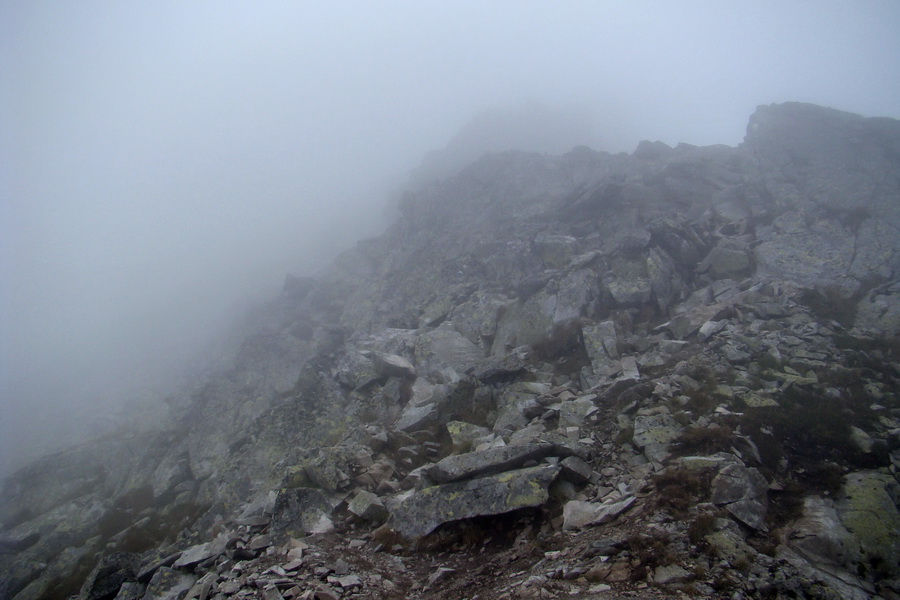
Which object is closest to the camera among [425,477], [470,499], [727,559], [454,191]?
[727,559]

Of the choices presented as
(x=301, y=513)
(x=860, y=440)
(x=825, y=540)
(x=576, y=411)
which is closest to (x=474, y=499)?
(x=576, y=411)

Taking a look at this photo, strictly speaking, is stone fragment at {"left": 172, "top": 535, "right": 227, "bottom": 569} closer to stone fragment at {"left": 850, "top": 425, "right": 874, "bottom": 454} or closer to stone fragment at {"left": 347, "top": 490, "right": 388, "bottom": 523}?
stone fragment at {"left": 347, "top": 490, "right": 388, "bottom": 523}

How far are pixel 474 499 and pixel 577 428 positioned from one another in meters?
4.74

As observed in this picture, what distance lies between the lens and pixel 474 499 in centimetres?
1025

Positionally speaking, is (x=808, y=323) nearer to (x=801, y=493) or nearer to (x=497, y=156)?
(x=801, y=493)

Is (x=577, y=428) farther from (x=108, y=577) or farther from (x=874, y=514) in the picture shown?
(x=108, y=577)

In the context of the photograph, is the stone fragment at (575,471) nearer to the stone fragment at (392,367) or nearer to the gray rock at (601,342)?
the gray rock at (601,342)

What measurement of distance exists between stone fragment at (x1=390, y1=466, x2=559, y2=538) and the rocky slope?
0.06 meters

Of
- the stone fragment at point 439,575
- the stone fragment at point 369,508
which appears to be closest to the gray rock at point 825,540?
the stone fragment at point 439,575

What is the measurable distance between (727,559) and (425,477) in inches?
310

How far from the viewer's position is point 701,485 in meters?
9.16

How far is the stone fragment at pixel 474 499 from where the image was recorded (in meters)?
9.91

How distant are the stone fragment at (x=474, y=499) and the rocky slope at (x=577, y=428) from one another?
2.4 inches

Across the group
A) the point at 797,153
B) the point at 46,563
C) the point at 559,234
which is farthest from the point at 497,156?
the point at 46,563
